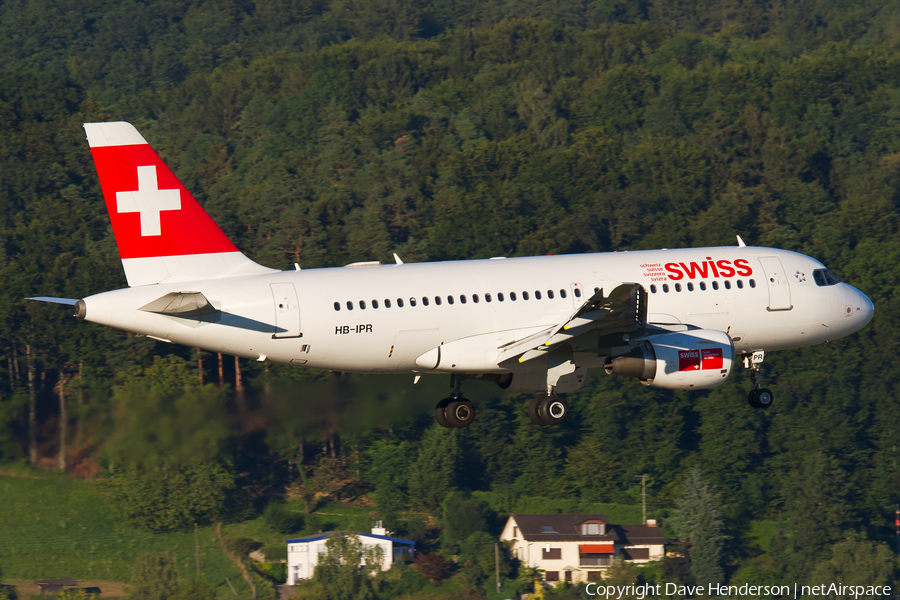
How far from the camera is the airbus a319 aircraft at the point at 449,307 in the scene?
3778 cm

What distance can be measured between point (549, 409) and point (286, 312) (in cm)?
891

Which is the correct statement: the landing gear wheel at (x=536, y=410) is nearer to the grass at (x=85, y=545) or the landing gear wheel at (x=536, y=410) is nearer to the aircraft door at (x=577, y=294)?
the aircraft door at (x=577, y=294)

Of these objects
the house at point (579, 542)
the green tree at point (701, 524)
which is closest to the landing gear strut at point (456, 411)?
the house at point (579, 542)

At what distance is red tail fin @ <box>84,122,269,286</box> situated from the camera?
125ft

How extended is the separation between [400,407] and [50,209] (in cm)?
8148

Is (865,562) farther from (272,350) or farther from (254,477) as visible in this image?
(272,350)

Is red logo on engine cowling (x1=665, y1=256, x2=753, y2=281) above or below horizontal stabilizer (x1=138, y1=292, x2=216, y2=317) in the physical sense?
above

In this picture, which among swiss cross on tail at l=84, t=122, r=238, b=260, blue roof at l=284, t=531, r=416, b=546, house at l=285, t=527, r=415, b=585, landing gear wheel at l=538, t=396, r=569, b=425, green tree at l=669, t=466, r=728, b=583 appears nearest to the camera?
swiss cross on tail at l=84, t=122, r=238, b=260

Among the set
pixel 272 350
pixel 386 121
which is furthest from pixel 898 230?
pixel 272 350

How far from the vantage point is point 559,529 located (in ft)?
360

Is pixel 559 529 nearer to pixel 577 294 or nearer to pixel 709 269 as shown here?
pixel 709 269

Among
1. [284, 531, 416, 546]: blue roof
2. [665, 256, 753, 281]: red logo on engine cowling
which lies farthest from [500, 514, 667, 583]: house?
[665, 256, 753, 281]: red logo on engine cowling

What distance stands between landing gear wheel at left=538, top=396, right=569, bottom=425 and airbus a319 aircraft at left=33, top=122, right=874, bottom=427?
0.04 m

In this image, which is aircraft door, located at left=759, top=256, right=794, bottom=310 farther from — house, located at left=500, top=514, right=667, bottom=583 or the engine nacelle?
house, located at left=500, top=514, right=667, bottom=583
